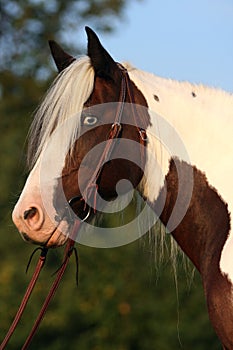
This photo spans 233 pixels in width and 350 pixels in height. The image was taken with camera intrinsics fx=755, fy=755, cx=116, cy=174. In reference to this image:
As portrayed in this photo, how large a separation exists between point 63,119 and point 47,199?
0.38m

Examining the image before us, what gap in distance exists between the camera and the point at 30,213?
3.47m

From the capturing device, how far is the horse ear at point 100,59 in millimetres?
3486

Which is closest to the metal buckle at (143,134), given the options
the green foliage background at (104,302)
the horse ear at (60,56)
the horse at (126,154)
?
the horse at (126,154)

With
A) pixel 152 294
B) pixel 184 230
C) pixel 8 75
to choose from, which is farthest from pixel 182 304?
pixel 8 75

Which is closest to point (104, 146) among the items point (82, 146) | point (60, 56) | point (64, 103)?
point (82, 146)

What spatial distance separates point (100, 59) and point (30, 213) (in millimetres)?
794

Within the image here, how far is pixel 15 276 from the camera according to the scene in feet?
27.0

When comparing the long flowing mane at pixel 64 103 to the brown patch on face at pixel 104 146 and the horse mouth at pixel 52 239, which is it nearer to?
the brown patch on face at pixel 104 146

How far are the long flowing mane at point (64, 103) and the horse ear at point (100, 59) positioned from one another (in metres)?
0.04

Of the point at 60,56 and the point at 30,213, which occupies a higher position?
the point at 60,56

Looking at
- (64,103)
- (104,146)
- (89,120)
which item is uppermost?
(64,103)

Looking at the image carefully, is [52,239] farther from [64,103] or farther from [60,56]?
[60,56]

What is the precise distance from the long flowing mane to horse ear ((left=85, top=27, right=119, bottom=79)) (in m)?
0.04

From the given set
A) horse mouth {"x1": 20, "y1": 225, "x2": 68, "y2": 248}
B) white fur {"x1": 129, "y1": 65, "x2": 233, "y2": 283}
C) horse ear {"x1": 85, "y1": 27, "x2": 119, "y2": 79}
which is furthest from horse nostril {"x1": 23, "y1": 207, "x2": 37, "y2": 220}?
horse ear {"x1": 85, "y1": 27, "x2": 119, "y2": 79}
